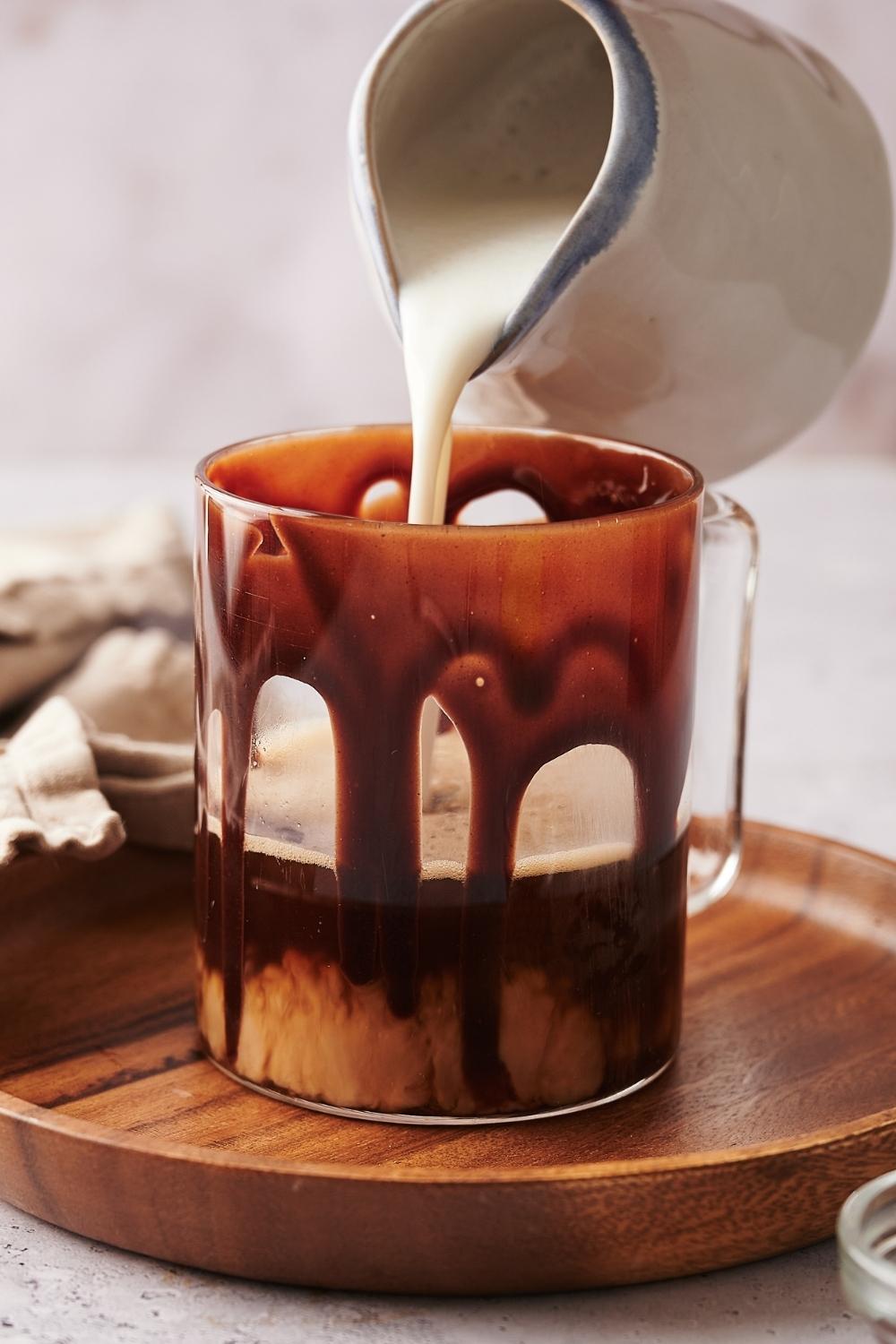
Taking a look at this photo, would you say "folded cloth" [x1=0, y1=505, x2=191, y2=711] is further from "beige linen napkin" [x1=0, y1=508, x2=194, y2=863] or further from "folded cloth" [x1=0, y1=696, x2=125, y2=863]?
"folded cloth" [x1=0, y1=696, x2=125, y2=863]

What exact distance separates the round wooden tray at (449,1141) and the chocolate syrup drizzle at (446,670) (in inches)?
1.6

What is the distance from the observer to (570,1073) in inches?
20.3

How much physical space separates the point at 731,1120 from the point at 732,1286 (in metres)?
0.06

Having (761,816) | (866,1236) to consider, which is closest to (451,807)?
(866,1236)

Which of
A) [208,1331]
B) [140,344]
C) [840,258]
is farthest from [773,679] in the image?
[140,344]

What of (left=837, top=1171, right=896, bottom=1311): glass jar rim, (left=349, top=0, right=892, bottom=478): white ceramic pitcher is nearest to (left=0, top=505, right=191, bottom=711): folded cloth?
(left=349, top=0, right=892, bottom=478): white ceramic pitcher

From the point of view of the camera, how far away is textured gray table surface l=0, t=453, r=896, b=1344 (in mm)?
447

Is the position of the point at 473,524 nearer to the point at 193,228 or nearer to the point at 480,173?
the point at 480,173

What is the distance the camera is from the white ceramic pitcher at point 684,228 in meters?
0.54

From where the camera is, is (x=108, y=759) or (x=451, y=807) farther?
(x=108, y=759)

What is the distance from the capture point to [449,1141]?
500mm

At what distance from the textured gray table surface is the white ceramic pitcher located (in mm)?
276

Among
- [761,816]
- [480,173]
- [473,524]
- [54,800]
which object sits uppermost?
[480,173]

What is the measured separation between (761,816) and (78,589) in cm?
36
